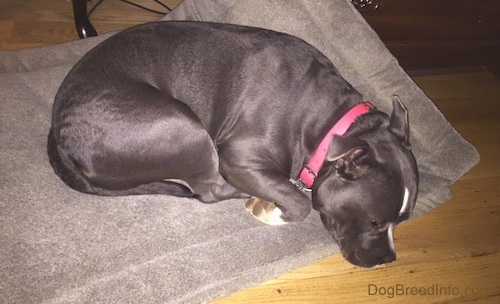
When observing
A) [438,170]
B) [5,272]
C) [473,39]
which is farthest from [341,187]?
[473,39]

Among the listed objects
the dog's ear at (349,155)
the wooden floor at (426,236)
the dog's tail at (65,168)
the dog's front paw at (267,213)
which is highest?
the dog's ear at (349,155)

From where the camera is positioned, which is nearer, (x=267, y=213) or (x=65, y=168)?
(x=65, y=168)

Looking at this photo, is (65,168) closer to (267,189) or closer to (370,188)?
(267,189)

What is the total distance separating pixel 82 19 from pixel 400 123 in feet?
9.15

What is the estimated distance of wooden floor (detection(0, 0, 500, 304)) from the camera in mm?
2961

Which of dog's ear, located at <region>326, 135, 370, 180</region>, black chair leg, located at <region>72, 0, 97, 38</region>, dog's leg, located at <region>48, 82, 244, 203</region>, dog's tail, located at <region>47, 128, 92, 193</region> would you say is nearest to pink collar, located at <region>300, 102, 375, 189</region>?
dog's ear, located at <region>326, 135, 370, 180</region>

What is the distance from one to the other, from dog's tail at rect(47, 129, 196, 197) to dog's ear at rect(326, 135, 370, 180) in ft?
2.96

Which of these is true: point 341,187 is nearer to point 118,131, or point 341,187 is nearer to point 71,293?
point 118,131

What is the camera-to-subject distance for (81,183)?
8.80 feet

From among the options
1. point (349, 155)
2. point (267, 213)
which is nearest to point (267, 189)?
point (267, 213)

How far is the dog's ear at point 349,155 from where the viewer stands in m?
2.23

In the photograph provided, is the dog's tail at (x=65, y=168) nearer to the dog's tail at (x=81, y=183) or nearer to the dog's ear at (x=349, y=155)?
the dog's tail at (x=81, y=183)

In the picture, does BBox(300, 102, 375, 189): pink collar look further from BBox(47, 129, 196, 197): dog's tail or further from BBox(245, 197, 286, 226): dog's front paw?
BBox(47, 129, 196, 197): dog's tail

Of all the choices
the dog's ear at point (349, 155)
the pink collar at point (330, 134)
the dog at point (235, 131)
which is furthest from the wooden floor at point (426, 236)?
the dog's ear at point (349, 155)
